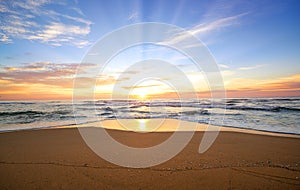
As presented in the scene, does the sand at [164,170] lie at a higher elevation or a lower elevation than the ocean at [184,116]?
higher

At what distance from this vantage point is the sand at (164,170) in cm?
421

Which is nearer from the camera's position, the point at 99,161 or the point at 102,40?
the point at 99,161

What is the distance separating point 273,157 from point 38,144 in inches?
355

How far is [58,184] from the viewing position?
13.9 ft

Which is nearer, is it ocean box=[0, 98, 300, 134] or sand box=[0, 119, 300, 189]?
sand box=[0, 119, 300, 189]

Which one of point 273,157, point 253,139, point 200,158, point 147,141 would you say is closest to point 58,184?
point 200,158

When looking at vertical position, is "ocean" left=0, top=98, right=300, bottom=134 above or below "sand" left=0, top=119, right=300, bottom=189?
below

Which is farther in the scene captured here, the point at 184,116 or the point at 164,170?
the point at 184,116

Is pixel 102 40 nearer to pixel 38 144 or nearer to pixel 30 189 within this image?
pixel 38 144

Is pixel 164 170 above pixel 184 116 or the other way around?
above

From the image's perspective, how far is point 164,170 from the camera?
4.96 meters

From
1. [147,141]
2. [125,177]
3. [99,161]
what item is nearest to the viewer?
[125,177]

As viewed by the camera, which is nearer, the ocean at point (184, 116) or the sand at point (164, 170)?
the sand at point (164, 170)

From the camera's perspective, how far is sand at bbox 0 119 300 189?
13.8 feet
